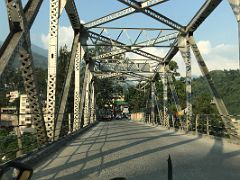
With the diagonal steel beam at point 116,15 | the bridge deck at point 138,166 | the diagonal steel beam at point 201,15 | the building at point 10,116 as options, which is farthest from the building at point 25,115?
the diagonal steel beam at point 201,15

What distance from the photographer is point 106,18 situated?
84.9 feet

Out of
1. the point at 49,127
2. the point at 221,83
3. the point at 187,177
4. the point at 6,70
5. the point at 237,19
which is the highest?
the point at 221,83

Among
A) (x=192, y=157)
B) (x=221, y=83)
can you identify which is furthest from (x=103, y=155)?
(x=221, y=83)

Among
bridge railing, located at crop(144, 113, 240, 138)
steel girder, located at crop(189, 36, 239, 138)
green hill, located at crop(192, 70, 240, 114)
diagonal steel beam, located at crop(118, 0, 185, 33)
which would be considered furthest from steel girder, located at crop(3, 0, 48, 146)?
green hill, located at crop(192, 70, 240, 114)

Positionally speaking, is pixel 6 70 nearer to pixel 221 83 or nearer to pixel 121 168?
pixel 121 168

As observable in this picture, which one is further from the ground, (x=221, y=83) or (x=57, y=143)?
(x=221, y=83)

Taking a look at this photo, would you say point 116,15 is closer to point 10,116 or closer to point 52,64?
point 52,64

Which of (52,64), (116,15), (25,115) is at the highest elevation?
(116,15)

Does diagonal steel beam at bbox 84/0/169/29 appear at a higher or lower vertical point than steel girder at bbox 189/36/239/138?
higher

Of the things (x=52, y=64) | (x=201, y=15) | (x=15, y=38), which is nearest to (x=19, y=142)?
(x=15, y=38)

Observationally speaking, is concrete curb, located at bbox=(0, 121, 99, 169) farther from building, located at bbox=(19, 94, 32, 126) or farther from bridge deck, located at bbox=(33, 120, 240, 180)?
building, located at bbox=(19, 94, 32, 126)

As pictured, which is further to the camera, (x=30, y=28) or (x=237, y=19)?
(x=237, y=19)

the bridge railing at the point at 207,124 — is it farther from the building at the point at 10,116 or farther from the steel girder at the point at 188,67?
the building at the point at 10,116

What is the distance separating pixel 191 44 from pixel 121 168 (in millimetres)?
17824
